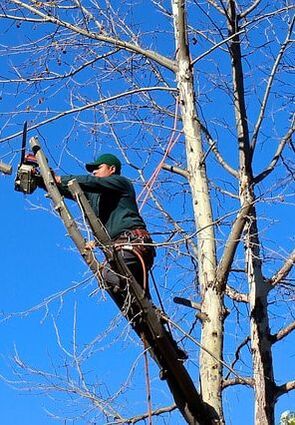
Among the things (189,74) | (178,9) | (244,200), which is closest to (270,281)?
(244,200)

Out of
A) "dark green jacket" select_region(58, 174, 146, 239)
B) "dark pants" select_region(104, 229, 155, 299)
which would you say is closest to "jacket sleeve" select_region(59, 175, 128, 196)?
"dark green jacket" select_region(58, 174, 146, 239)

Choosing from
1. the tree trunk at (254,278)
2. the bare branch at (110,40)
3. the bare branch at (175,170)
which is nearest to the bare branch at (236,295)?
the tree trunk at (254,278)

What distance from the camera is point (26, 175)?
20.2 feet

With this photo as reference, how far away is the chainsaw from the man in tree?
0.53 ft

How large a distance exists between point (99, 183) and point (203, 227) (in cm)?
104

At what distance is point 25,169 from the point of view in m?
6.20

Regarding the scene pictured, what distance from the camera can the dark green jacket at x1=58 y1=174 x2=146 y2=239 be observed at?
6180 mm

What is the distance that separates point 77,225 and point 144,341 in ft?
3.16

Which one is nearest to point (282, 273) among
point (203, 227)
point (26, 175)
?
point (203, 227)

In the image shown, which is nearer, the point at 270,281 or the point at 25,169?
the point at 25,169

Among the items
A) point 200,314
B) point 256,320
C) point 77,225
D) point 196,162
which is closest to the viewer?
point 77,225

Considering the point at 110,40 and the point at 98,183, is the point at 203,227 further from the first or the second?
the point at 110,40

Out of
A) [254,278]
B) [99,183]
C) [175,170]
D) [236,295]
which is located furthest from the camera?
[236,295]

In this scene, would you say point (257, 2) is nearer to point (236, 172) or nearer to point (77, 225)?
point (236, 172)
